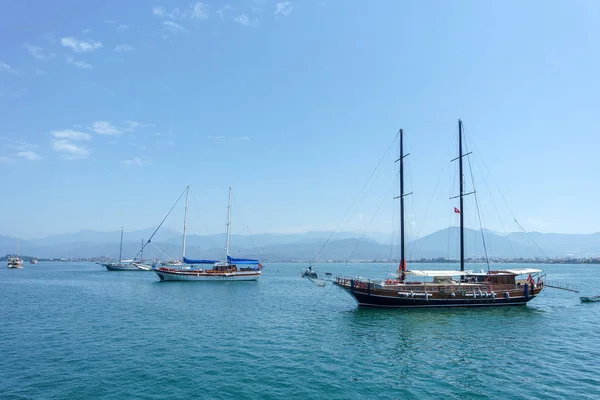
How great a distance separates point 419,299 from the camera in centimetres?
4059

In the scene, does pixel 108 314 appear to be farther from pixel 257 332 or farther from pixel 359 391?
pixel 359 391

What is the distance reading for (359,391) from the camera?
17812 millimetres

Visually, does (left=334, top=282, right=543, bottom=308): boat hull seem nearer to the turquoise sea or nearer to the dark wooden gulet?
the dark wooden gulet

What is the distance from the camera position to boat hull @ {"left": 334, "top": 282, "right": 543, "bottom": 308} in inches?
1601

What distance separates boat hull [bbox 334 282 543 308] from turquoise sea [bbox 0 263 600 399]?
1.10 meters

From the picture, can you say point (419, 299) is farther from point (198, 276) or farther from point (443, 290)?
point (198, 276)

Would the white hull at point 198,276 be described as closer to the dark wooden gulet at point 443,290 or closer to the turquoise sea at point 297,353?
the turquoise sea at point 297,353

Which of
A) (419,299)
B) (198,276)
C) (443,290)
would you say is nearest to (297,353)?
(419,299)

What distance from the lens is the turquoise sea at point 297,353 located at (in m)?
18.0

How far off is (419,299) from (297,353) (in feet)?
69.7

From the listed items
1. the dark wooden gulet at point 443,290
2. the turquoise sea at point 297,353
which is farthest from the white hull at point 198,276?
the dark wooden gulet at point 443,290

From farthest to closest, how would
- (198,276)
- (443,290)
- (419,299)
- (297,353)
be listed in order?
1. (198,276)
2. (443,290)
3. (419,299)
4. (297,353)

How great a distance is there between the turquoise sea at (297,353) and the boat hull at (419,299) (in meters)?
1.10

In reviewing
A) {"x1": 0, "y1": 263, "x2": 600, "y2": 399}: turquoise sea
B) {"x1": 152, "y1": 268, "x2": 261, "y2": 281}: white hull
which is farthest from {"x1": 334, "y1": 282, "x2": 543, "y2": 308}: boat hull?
{"x1": 152, "y1": 268, "x2": 261, "y2": 281}: white hull
